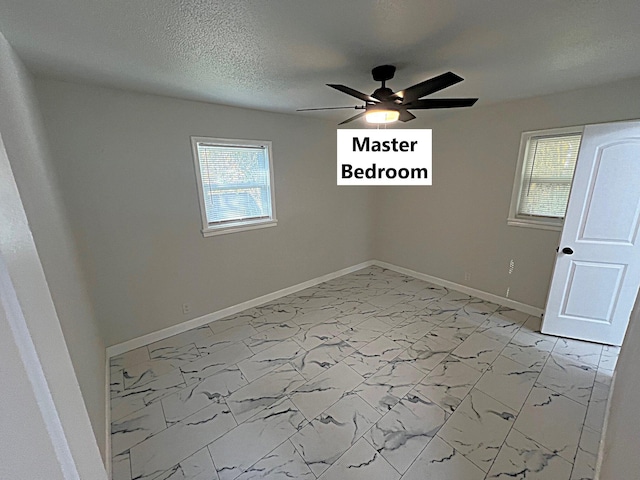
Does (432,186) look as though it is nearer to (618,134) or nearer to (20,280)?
(618,134)

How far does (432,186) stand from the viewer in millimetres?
3936

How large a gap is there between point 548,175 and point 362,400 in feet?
9.94

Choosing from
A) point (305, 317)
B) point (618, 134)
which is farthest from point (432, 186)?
point (305, 317)

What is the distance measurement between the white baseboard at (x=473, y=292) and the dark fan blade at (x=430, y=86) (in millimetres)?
2877

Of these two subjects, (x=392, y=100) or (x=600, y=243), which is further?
(x=600, y=243)

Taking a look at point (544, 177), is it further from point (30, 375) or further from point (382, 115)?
point (30, 375)

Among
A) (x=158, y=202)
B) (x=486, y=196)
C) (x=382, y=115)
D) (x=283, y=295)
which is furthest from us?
(x=283, y=295)

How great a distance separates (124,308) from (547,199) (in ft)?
14.9

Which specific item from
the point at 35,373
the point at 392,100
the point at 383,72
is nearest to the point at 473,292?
the point at 392,100

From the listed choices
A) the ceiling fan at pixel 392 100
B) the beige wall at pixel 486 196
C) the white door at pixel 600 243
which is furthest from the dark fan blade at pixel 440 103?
the beige wall at pixel 486 196

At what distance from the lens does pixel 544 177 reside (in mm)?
2947

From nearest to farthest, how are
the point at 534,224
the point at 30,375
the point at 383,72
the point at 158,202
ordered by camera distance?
the point at 30,375 → the point at 383,72 → the point at 158,202 → the point at 534,224

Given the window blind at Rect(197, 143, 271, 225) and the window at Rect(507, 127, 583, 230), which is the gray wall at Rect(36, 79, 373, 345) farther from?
the window at Rect(507, 127, 583, 230)

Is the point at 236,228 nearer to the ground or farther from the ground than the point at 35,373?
nearer to the ground
